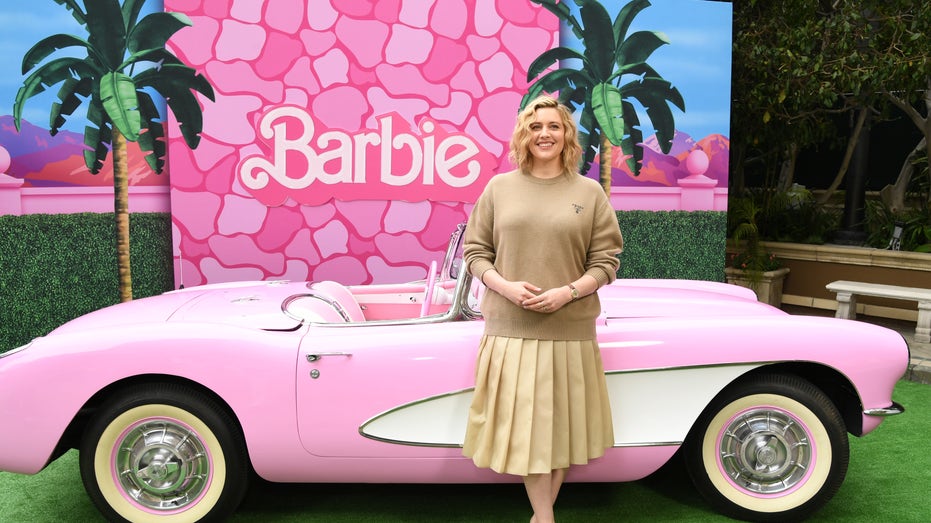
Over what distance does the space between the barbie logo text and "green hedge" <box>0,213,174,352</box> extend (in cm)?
Result: 96

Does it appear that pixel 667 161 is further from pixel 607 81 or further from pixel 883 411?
pixel 883 411

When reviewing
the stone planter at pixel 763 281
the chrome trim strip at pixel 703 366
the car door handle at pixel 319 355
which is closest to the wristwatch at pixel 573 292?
the chrome trim strip at pixel 703 366

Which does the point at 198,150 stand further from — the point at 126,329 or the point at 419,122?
the point at 126,329

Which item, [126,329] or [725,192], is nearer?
[126,329]

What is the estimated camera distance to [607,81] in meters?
6.15

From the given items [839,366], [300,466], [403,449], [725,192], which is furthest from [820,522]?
[725,192]

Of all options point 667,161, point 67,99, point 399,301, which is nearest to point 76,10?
point 67,99

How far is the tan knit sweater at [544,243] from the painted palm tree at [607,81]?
3569 millimetres

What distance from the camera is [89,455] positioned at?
9.16ft

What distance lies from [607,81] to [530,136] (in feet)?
13.0

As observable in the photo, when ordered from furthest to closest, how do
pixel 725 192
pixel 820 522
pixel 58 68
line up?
pixel 725 192
pixel 58 68
pixel 820 522

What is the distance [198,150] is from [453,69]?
2109mm

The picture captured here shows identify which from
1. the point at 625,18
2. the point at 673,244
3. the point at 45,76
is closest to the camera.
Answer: the point at 45,76

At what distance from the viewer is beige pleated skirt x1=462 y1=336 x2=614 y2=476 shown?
8.28ft
